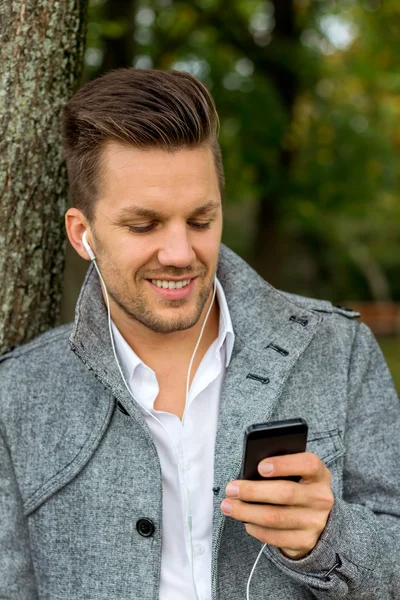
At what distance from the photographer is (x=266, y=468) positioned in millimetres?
1991

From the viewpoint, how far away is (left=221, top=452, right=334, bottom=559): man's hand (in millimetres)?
1990

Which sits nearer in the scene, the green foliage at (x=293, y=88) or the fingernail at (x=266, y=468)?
the fingernail at (x=266, y=468)

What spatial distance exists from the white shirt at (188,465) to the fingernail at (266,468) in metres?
0.56

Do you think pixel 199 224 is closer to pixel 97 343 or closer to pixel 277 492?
pixel 97 343

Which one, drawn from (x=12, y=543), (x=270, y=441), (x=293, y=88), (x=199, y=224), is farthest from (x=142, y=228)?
(x=293, y=88)

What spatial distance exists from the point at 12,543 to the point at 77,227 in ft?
3.56

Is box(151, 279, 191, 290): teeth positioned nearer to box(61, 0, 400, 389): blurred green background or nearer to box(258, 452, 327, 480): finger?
box(258, 452, 327, 480): finger

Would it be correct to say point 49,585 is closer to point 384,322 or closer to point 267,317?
point 267,317

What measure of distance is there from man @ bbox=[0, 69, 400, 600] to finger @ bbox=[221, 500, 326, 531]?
308 millimetres

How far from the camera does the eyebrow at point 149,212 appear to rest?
2455 millimetres

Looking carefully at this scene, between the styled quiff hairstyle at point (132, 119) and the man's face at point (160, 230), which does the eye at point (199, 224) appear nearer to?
the man's face at point (160, 230)

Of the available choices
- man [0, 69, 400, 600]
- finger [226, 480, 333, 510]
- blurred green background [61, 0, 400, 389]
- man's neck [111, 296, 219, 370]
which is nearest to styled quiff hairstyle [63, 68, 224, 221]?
man [0, 69, 400, 600]

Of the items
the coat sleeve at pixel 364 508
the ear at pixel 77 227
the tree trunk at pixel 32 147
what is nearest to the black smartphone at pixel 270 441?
the coat sleeve at pixel 364 508

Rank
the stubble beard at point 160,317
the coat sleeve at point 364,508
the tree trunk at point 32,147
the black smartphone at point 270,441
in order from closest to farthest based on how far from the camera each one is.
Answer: the black smartphone at point 270,441
the coat sleeve at point 364,508
the stubble beard at point 160,317
the tree trunk at point 32,147
